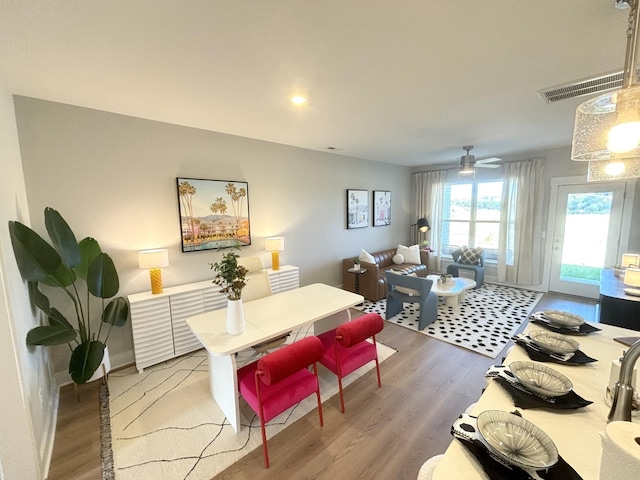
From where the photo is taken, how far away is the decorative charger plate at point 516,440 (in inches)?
30.8

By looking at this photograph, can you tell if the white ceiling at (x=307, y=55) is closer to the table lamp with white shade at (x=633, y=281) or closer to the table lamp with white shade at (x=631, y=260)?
the table lamp with white shade at (x=633, y=281)

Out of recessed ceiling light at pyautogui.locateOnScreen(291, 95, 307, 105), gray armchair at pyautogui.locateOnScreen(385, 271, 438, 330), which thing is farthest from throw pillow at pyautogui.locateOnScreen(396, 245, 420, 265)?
recessed ceiling light at pyautogui.locateOnScreen(291, 95, 307, 105)

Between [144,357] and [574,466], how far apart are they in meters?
3.26

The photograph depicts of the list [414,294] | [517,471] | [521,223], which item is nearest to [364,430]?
[517,471]

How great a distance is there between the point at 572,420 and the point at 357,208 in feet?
14.5

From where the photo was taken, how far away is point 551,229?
474 cm

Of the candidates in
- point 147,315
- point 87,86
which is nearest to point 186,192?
point 87,86

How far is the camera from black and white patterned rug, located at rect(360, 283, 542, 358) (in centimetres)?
316

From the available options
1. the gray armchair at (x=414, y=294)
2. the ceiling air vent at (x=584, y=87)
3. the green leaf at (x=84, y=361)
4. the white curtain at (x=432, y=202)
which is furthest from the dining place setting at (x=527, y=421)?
the white curtain at (x=432, y=202)

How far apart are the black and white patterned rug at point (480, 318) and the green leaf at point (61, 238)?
3568 millimetres

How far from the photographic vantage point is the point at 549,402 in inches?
41.4

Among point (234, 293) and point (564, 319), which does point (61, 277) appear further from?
point (564, 319)

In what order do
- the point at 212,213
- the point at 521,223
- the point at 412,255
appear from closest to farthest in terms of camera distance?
the point at 212,213 < the point at 521,223 < the point at 412,255

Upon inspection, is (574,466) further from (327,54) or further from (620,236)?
(620,236)
